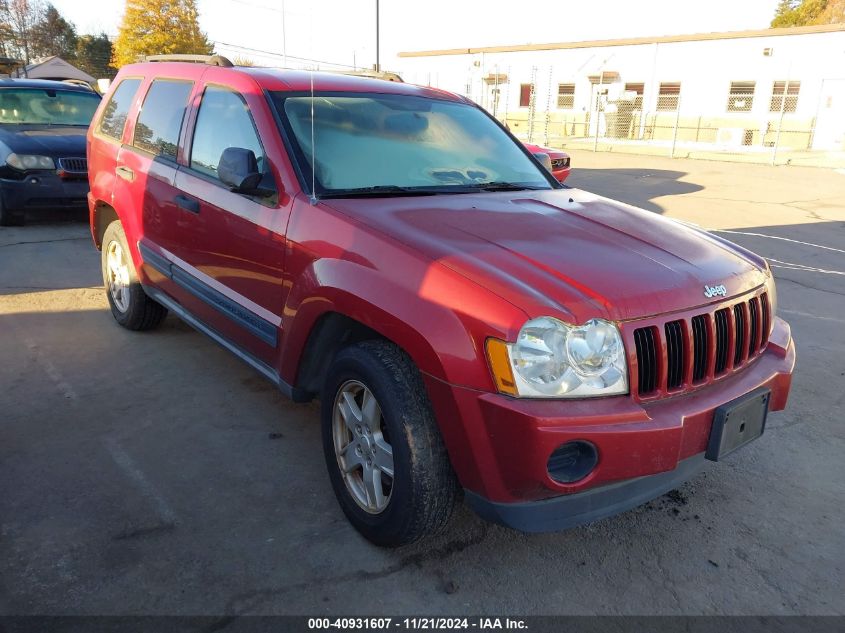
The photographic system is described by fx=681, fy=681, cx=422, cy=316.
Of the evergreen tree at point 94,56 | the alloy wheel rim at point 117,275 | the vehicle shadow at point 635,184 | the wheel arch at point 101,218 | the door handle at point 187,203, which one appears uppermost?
the evergreen tree at point 94,56

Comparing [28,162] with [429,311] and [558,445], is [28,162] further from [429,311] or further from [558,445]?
[558,445]

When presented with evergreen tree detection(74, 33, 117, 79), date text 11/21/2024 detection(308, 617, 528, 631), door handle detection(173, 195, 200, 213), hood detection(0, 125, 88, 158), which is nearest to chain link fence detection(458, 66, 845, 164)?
hood detection(0, 125, 88, 158)

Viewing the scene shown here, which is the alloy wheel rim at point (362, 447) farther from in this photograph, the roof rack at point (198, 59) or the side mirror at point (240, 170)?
the roof rack at point (198, 59)

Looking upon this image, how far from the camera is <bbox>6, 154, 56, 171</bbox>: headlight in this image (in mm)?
8031

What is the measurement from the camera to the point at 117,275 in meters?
5.03

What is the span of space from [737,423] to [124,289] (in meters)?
4.18

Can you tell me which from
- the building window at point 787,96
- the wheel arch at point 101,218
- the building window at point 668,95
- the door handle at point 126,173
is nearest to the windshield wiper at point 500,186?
the door handle at point 126,173

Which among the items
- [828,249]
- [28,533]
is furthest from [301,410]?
[828,249]

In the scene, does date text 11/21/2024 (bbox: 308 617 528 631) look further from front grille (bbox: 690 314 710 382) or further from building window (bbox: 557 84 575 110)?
building window (bbox: 557 84 575 110)

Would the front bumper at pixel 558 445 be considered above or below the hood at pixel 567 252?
below

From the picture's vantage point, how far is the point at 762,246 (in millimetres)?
8586

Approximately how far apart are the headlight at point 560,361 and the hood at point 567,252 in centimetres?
5

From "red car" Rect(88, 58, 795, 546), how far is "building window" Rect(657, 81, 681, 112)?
94.7 ft

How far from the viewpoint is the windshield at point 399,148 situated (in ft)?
10.5
